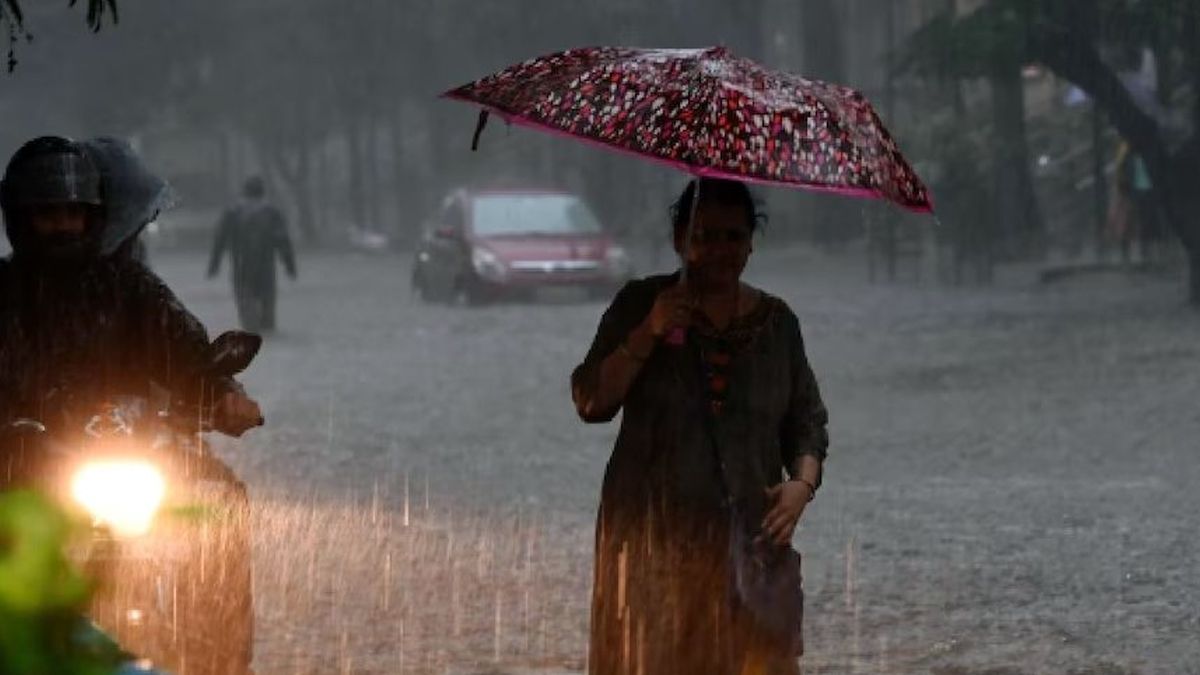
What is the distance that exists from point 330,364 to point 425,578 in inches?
506

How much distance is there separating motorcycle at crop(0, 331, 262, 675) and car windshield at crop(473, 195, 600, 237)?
91.4ft

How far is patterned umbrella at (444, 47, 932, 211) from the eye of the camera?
512cm

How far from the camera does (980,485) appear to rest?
1316cm

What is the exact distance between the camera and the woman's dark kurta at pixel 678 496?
5.14 meters

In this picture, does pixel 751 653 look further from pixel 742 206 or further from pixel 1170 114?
pixel 1170 114

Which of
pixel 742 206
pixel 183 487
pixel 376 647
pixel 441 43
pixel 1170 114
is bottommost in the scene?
pixel 376 647

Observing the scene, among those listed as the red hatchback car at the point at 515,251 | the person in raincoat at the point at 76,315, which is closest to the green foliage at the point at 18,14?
the person in raincoat at the point at 76,315

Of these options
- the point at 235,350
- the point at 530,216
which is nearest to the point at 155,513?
the point at 235,350

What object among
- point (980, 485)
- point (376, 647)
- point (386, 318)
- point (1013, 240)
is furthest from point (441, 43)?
point (376, 647)

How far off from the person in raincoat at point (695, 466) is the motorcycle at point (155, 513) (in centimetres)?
72

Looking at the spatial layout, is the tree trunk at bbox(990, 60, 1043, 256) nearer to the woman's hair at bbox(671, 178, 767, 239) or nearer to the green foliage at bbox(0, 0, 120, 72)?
the green foliage at bbox(0, 0, 120, 72)

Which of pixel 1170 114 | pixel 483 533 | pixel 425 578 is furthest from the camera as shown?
pixel 1170 114

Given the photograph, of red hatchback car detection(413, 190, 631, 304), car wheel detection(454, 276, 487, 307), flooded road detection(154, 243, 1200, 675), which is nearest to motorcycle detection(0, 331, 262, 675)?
flooded road detection(154, 243, 1200, 675)

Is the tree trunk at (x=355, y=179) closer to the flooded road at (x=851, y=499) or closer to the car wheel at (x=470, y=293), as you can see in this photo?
the car wheel at (x=470, y=293)
